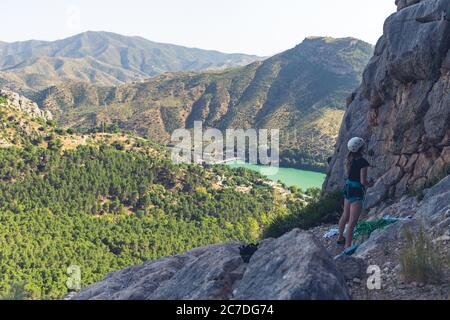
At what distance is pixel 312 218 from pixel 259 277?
11.2m

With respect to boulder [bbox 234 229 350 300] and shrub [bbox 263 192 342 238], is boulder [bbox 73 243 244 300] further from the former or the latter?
Answer: shrub [bbox 263 192 342 238]

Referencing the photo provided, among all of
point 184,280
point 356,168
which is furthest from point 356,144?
point 184,280

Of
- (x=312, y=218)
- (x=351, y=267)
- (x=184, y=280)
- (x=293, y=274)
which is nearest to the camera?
(x=293, y=274)

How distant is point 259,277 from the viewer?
5301mm

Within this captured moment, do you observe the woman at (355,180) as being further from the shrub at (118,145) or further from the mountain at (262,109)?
the mountain at (262,109)

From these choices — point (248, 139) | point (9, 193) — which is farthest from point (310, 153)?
point (9, 193)

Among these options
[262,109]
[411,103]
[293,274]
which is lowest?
[293,274]

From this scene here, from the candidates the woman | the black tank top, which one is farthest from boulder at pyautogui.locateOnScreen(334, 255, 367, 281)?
the black tank top

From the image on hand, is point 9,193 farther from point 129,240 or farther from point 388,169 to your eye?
point 388,169

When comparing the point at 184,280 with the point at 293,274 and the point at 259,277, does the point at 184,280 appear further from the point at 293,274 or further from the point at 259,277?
the point at 293,274

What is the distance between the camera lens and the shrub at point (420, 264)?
18.0 ft

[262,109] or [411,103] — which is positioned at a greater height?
[262,109]

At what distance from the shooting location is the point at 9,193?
194 feet

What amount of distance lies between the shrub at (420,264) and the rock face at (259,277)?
1294 mm
